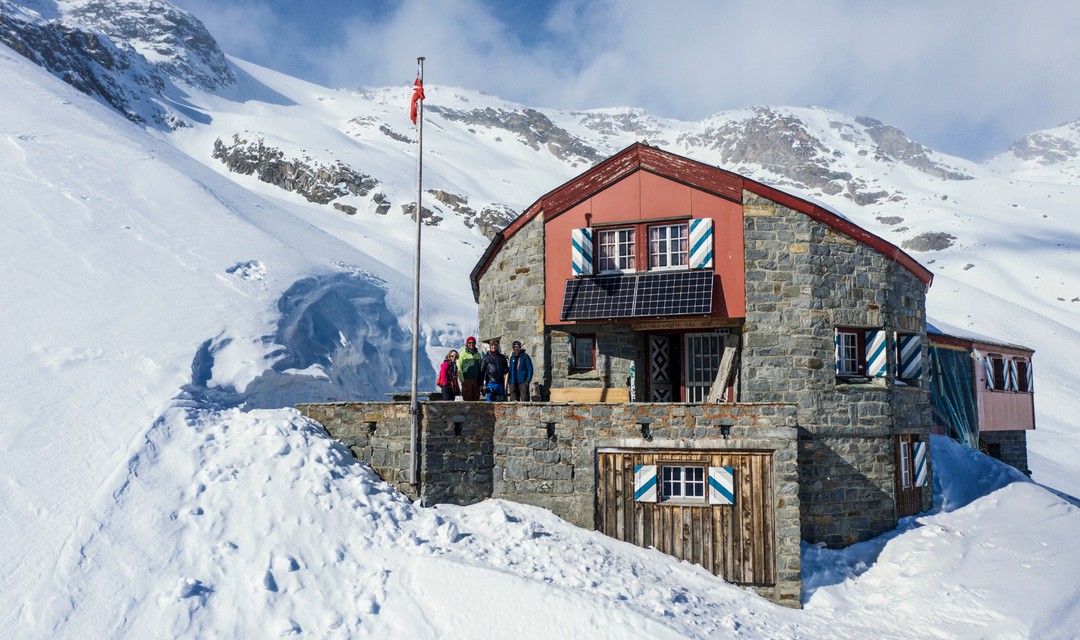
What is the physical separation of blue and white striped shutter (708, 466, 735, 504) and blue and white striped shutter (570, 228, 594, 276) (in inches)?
194

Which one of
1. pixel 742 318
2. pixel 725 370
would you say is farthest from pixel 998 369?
pixel 725 370

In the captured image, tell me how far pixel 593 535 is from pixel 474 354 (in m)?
4.13

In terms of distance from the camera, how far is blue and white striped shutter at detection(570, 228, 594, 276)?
15.3 metres

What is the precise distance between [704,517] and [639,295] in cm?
441

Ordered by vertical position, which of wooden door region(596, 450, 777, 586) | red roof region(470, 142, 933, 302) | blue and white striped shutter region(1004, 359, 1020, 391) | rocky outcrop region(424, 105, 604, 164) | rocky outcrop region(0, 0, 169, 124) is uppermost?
rocky outcrop region(424, 105, 604, 164)

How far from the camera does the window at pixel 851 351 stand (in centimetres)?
1448

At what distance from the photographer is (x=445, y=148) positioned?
271 feet

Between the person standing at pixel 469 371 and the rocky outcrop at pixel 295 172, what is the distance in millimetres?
44026

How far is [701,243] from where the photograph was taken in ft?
48.1

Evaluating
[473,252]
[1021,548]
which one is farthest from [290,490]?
[473,252]

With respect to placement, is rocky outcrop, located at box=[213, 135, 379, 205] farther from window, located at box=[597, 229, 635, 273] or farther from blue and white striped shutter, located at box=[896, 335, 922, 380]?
blue and white striped shutter, located at box=[896, 335, 922, 380]

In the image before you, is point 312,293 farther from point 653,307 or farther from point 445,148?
point 445,148

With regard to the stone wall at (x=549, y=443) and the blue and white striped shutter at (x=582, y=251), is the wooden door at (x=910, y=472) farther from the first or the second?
the blue and white striped shutter at (x=582, y=251)

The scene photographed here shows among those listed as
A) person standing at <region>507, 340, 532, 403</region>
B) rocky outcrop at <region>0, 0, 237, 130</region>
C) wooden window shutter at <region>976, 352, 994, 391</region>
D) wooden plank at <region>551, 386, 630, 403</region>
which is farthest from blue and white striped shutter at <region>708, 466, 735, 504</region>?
rocky outcrop at <region>0, 0, 237, 130</region>
